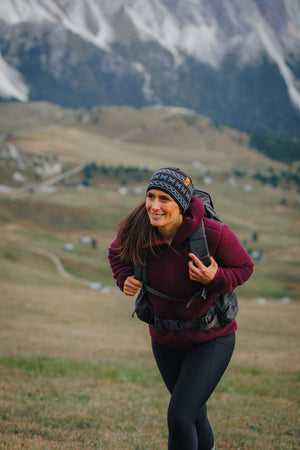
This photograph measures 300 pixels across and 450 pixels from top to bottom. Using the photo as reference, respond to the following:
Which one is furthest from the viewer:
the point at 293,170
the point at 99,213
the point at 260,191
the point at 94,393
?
the point at 293,170

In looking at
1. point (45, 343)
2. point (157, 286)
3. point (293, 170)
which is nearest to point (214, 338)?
point (157, 286)

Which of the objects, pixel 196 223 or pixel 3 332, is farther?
pixel 3 332

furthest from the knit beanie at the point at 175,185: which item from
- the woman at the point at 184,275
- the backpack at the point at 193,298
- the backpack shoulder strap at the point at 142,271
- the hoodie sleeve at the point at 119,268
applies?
the hoodie sleeve at the point at 119,268

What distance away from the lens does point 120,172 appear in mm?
161250

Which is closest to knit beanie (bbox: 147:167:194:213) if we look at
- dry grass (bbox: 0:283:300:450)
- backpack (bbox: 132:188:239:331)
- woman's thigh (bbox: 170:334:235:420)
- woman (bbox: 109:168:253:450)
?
woman (bbox: 109:168:253:450)

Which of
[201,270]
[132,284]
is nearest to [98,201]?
[132,284]

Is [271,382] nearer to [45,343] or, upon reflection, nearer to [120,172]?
[45,343]

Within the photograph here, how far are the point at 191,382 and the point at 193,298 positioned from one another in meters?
0.80

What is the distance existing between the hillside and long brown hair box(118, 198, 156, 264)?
51558 millimetres

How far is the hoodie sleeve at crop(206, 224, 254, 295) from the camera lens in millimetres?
4668

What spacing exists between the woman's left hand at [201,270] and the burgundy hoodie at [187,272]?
0.07 m

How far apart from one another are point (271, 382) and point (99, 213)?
110243 millimetres

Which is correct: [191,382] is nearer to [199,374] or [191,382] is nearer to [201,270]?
[199,374]

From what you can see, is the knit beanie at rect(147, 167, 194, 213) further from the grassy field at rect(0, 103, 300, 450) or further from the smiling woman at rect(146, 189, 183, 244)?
the grassy field at rect(0, 103, 300, 450)
